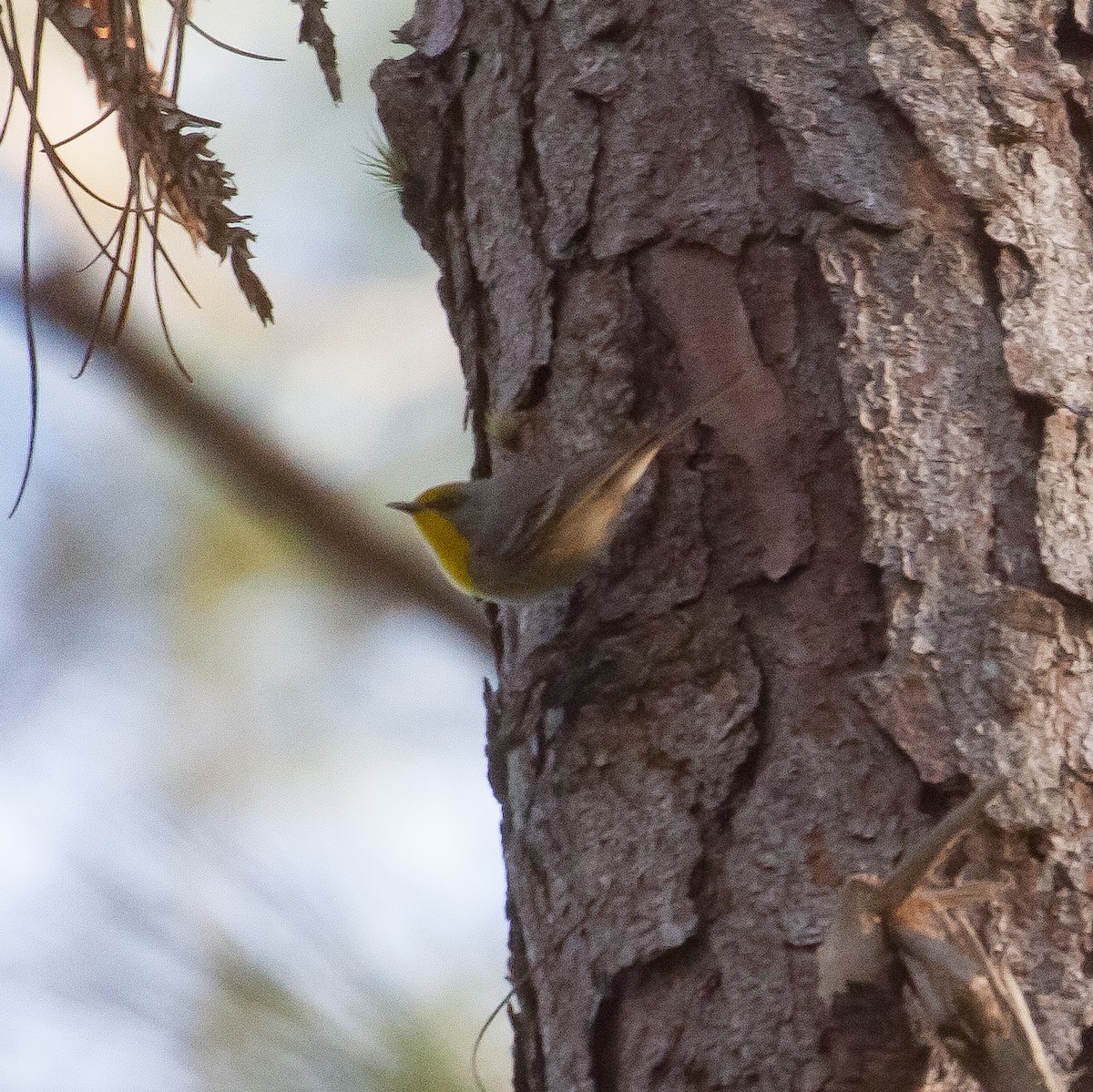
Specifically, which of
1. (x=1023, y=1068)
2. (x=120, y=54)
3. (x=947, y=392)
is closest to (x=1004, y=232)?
(x=947, y=392)

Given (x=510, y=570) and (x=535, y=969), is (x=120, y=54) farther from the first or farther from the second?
(x=535, y=969)

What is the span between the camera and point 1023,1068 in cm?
130

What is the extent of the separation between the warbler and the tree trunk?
0.15ft

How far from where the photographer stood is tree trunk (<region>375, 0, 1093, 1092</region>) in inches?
65.1

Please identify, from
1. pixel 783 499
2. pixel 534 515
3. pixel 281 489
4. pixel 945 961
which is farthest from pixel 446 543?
pixel 945 961

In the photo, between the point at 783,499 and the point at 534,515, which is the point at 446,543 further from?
the point at 783,499

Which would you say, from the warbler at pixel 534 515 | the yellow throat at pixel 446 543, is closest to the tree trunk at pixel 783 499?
the warbler at pixel 534 515

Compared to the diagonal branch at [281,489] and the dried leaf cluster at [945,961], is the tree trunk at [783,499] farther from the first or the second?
the diagonal branch at [281,489]

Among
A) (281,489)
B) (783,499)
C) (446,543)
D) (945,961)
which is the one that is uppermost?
(281,489)

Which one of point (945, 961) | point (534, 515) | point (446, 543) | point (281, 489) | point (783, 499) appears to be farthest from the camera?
point (281, 489)

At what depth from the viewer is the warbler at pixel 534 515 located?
2.03 m

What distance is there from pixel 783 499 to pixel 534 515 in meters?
0.73

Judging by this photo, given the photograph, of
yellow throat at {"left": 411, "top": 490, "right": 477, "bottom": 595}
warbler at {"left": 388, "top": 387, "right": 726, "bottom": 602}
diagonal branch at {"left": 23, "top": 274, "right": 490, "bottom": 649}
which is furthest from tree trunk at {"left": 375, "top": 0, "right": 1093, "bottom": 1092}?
diagonal branch at {"left": 23, "top": 274, "right": 490, "bottom": 649}

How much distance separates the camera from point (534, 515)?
2523 millimetres
